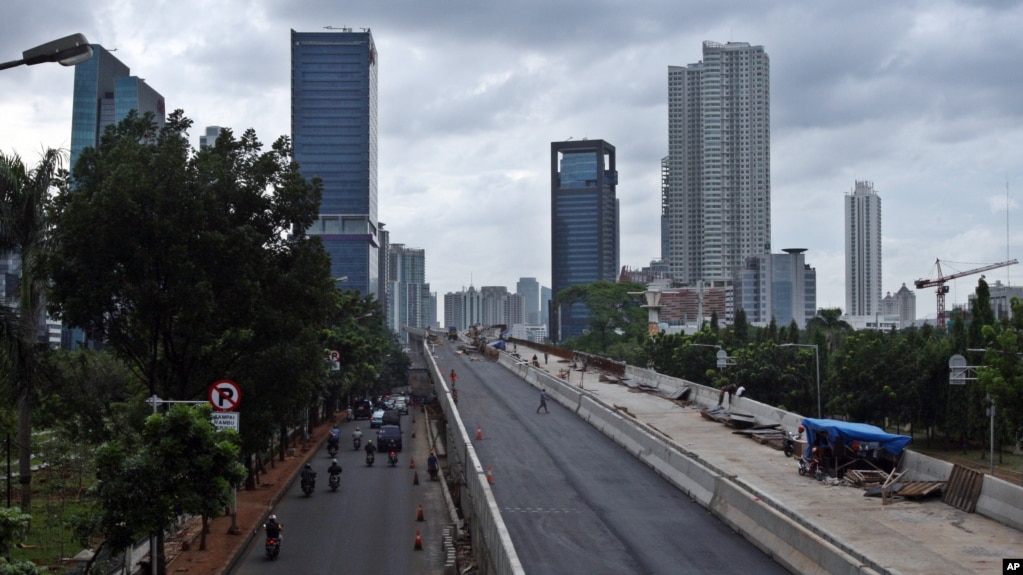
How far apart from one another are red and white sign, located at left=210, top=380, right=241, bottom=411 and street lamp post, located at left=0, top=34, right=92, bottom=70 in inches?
523

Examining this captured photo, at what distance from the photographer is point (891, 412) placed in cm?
5591

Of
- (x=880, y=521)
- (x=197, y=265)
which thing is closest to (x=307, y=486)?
(x=197, y=265)

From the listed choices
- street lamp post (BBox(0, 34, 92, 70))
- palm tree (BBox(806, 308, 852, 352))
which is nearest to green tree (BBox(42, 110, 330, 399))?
street lamp post (BBox(0, 34, 92, 70))

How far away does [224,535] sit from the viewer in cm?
3219

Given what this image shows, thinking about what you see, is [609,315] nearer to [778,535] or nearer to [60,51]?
[778,535]

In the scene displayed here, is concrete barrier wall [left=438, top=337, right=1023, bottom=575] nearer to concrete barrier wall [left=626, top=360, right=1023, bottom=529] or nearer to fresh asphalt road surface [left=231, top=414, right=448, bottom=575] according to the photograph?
concrete barrier wall [left=626, top=360, right=1023, bottom=529]

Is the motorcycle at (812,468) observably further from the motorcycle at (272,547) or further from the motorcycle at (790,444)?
the motorcycle at (272,547)

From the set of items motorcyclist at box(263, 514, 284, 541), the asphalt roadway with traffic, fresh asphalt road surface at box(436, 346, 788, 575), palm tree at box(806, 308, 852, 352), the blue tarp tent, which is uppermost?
palm tree at box(806, 308, 852, 352)

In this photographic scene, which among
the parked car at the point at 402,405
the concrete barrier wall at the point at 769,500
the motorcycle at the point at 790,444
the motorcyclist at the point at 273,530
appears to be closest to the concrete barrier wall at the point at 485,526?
the concrete barrier wall at the point at 769,500

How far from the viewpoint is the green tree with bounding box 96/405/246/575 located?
1841cm

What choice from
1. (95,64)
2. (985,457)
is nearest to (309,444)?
(985,457)

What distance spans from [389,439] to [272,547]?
2786cm

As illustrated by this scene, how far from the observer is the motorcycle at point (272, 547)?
29.5m

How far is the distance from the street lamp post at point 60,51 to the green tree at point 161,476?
8.56 m
